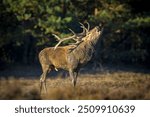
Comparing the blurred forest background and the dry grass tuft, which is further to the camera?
the blurred forest background

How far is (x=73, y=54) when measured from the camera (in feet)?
42.9

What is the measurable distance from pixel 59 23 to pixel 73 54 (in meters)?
4.49

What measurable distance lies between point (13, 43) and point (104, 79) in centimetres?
452

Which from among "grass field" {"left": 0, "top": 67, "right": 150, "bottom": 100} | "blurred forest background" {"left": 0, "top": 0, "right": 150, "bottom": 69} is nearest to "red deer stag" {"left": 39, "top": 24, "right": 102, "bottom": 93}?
"grass field" {"left": 0, "top": 67, "right": 150, "bottom": 100}

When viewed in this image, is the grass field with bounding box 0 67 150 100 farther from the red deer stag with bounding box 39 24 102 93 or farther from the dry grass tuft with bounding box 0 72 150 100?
the red deer stag with bounding box 39 24 102 93

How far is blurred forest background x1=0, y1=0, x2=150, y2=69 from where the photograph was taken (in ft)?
58.4

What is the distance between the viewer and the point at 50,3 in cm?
1778

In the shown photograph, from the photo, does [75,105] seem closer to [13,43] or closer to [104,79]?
[104,79]

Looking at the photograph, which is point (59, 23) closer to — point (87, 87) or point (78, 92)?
point (87, 87)

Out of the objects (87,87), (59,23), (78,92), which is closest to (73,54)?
(87,87)

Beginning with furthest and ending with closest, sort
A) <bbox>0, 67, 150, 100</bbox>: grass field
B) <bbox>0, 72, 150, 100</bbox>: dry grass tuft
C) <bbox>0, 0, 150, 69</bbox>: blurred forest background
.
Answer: <bbox>0, 0, 150, 69</bbox>: blurred forest background
<bbox>0, 67, 150, 100</bbox>: grass field
<bbox>0, 72, 150, 100</bbox>: dry grass tuft

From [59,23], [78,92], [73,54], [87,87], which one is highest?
[59,23]

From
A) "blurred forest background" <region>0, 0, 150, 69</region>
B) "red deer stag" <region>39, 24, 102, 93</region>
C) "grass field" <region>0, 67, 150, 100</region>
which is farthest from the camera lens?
"blurred forest background" <region>0, 0, 150, 69</region>

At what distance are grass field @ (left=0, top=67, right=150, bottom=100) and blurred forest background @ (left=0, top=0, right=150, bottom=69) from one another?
1.82m
